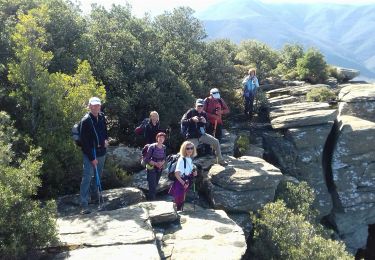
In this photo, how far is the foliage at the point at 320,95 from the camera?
27.7m

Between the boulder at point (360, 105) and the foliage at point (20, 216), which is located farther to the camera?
the boulder at point (360, 105)

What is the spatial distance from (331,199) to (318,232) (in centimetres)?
519

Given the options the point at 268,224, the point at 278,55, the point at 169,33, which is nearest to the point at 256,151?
the point at 268,224

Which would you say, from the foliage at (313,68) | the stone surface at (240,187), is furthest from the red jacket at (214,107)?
the foliage at (313,68)

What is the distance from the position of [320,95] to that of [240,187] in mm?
13352

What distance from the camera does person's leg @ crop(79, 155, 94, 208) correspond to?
13508mm

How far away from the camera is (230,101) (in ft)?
90.4

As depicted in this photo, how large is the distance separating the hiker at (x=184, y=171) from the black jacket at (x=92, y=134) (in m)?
2.82

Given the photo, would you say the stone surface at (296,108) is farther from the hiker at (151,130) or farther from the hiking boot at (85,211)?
the hiking boot at (85,211)

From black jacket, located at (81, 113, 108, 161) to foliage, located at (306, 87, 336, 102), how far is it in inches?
708

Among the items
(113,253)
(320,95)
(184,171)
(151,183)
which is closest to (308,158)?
(320,95)

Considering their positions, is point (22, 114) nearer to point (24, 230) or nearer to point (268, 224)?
point (24, 230)

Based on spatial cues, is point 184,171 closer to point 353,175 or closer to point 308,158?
point 308,158

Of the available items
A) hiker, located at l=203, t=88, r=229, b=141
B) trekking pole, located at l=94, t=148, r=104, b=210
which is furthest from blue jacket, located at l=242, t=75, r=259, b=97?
trekking pole, located at l=94, t=148, r=104, b=210
